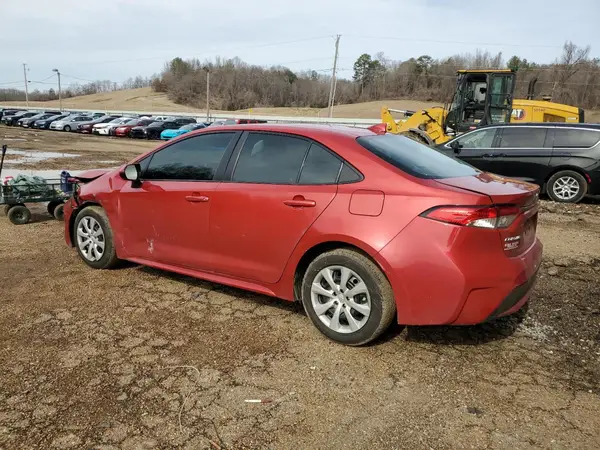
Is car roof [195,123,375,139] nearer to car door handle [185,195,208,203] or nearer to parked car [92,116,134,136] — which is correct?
car door handle [185,195,208,203]

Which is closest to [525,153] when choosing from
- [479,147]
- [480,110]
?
[479,147]

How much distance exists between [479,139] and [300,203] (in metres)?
8.13

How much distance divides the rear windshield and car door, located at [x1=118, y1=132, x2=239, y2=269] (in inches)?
50.1

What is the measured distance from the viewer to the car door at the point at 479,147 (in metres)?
10.3

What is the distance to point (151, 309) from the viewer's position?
13.7 ft

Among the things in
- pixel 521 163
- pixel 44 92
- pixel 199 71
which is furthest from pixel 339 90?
pixel 521 163

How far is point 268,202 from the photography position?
377 cm

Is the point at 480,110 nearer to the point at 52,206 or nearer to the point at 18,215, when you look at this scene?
the point at 52,206

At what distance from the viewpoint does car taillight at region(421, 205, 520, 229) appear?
122 inches

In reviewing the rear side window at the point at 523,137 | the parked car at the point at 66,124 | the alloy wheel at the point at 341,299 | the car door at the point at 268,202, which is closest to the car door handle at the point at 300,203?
the car door at the point at 268,202

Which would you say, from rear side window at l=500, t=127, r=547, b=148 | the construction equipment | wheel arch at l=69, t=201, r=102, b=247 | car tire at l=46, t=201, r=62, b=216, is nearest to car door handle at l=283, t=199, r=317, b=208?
wheel arch at l=69, t=201, r=102, b=247

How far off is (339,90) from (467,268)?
120 meters

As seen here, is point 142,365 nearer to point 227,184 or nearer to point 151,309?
point 151,309

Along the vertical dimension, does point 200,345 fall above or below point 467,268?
below
